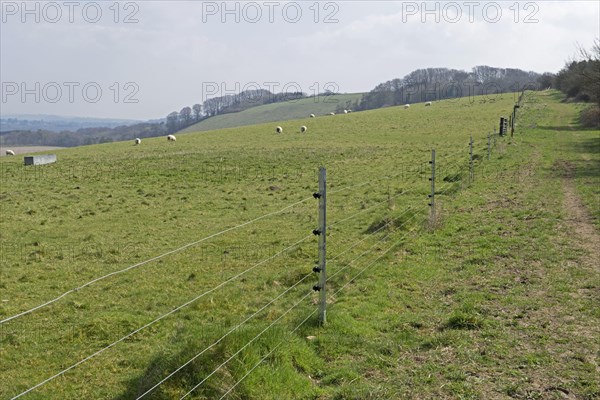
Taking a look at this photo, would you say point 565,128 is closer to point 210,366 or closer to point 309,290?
point 309,290

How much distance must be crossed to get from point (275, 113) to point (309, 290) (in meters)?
156

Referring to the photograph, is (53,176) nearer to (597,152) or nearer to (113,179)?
(113,179)

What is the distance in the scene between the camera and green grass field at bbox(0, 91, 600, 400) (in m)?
6.37

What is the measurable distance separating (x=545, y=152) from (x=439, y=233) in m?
19.6

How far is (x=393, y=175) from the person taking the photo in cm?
2645

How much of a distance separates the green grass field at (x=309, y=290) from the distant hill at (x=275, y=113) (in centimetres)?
12628

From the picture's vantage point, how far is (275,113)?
535 ft

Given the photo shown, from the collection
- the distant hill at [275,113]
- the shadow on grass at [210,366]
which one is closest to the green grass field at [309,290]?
the shadow on grass at [210,366]

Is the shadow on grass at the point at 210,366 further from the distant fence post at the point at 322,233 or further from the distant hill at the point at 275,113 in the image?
the distant hill at the point at 275,113

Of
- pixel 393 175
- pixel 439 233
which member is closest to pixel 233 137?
pixel 393 175

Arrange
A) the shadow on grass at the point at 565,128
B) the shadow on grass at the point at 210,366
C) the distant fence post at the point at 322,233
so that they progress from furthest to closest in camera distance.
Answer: the shadow on grass at the point at 565,128 < the distant fence post at the point at 322,233 < the shadow on grass at the point at 210,366

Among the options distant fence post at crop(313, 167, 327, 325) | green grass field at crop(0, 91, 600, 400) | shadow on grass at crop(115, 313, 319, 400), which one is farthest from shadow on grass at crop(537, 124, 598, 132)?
shadow on grass at crop(115, 313, 319, 400)

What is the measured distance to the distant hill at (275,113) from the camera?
15350 cm

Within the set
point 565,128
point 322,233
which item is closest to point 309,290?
point 322,233
